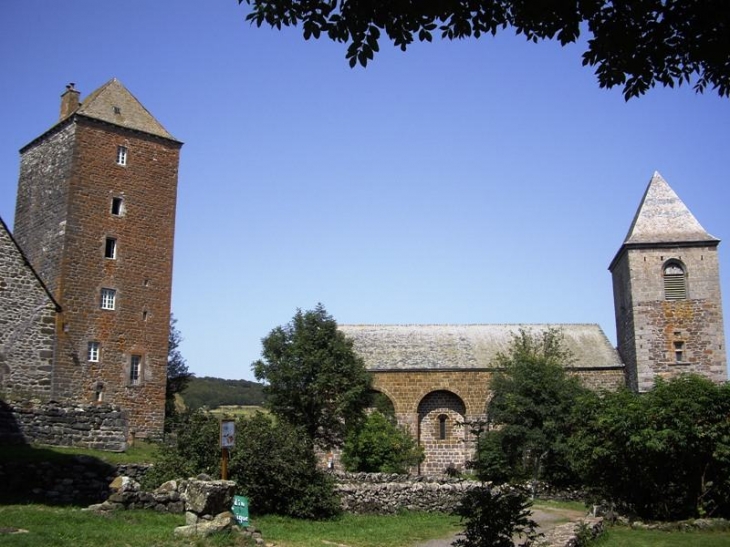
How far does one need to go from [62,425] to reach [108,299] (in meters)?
16.9

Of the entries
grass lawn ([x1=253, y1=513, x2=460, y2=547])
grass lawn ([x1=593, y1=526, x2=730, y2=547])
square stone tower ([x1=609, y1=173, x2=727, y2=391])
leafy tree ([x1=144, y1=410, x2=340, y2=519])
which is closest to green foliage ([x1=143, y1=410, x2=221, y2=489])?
leafy tree ([x1=144, y1=410, x2=340, y2=519])

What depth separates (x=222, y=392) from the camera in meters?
93.3

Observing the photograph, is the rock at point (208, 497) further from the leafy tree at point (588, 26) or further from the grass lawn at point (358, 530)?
the leafy tree at point (588, 26)

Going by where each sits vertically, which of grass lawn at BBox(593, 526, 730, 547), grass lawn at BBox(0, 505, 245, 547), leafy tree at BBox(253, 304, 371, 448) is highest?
leafy tree at BBox(253, 304, 371, 448)

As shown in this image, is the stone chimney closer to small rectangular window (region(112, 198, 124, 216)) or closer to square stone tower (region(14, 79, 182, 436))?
square stone tower (region(14, 79, 182, 436))

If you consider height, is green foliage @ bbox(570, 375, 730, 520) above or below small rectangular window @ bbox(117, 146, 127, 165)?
below

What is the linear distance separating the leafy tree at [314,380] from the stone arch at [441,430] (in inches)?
358

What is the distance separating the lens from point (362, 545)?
14891mm

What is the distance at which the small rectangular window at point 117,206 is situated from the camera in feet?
113

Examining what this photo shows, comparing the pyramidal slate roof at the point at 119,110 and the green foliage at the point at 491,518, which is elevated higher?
the pyramidal slate roof at the point at 119,110

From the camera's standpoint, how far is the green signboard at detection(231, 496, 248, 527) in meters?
13.0

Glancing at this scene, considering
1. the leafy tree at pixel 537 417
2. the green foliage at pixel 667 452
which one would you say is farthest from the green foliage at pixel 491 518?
the leafy tree at pixel 537 417

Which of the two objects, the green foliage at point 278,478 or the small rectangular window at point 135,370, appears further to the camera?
the small rectangular window at point 135,370

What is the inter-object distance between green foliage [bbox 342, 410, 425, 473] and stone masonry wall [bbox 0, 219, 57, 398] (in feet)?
61.1
